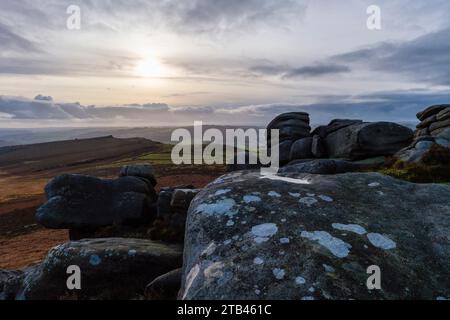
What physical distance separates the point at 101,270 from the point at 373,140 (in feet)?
90.1

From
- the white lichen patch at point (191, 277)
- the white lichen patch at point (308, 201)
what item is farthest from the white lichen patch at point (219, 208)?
the white lichen patch at point (308, 201)

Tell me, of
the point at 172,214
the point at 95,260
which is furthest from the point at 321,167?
the point at 95,260

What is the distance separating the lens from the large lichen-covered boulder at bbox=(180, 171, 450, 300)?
19.4ft

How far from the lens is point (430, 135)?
3012 centimetres

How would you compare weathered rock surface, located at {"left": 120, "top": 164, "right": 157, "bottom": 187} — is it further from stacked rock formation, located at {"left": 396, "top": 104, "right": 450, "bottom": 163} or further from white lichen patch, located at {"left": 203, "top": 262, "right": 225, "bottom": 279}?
white lichen patch, located at {"left": 203, "top": 262, "right": 225, "bottom": 279}

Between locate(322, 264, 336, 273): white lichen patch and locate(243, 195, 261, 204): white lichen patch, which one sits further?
locate(243, 195, 261, 204): white lichen patch

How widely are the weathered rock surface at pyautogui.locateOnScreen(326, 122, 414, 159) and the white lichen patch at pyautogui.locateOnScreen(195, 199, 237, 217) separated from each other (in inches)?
984

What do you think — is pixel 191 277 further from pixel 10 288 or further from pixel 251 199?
pixel 10 288

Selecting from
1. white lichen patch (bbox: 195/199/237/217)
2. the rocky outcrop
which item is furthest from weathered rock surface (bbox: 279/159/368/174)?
white lichen patch (bbox: 195/199/237/217)

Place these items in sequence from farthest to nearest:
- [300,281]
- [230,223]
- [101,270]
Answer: [101,270] < [230,223] < [300,281]

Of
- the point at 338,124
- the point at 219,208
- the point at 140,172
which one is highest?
the point at 338,124

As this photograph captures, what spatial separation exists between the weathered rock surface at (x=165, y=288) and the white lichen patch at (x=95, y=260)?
249 cm

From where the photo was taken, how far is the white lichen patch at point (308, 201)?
858 cm

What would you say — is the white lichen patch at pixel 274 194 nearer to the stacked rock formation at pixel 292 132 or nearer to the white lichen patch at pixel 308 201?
the white lichen patch at pixel 308 201
